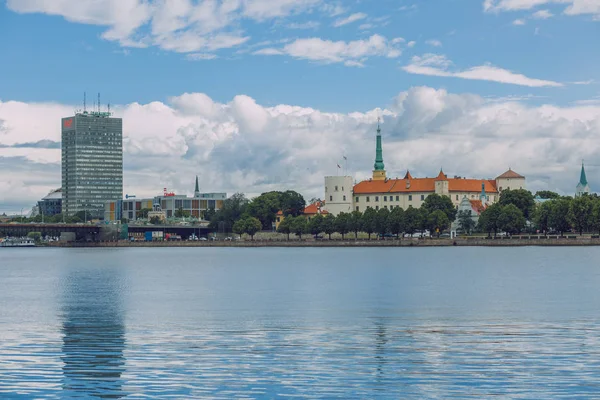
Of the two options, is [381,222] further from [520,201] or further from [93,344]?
[93,344]

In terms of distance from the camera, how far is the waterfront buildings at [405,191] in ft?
601

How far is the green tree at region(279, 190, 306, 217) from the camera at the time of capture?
182 metres

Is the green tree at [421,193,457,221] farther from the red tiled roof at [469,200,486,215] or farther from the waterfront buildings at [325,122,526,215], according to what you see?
the waterfront buildings at [325,122,526,215]

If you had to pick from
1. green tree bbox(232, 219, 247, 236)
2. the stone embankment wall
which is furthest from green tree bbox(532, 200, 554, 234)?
green tree bbox(232, 219, 247, 236)

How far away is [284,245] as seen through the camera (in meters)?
162

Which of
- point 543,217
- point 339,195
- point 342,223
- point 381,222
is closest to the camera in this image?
point 543,217

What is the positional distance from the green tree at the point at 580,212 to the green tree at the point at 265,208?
234 ft

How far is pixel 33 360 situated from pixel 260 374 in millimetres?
6462

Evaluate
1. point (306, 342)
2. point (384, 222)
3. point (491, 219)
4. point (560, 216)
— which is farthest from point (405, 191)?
point (306, 342)

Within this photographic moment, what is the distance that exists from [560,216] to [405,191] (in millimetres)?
62461

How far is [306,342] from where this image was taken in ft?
85.8

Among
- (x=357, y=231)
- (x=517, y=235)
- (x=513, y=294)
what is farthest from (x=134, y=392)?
(x=357, y=231)

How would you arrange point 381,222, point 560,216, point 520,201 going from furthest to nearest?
point 520,201 → point 381,222 → point 560,216

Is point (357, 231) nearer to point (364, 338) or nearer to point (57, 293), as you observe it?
point (57, 293)
